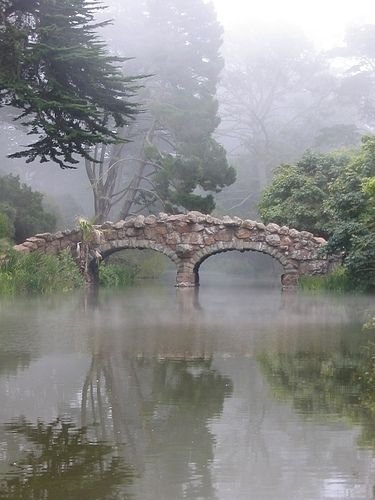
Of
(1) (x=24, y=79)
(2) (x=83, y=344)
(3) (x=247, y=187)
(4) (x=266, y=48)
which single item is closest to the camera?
(2) (x=83, y=344)

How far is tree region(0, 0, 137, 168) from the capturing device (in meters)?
20.4

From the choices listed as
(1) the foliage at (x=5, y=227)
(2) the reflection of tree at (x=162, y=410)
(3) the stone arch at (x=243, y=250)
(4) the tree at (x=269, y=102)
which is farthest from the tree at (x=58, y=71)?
(4) the tree at (x=269, y=102)

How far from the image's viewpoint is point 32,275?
2311 centimetres

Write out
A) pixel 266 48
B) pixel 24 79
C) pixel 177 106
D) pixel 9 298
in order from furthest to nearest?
pixel 266 48
pixel 177 106
pixel 24 79
pixel 9 298

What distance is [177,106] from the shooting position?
41.1 meters

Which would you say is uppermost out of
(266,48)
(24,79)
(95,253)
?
(266,48)

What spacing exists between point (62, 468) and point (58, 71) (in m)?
18.2

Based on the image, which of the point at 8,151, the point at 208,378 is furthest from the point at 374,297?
the point at 8,151

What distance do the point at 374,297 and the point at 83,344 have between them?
1205 cm

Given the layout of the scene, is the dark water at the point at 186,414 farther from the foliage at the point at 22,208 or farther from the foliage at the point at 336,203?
the foliage at the point at 22,208

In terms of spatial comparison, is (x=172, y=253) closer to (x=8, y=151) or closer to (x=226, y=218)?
(x=226, y=218)

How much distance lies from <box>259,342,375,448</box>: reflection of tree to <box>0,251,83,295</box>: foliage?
1323 cm

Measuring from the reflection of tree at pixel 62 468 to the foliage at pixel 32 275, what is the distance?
51.9 ft

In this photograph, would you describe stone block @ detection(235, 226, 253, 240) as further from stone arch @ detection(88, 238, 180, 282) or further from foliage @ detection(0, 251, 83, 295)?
foliage @ detection(0, 251, 83, 295)
